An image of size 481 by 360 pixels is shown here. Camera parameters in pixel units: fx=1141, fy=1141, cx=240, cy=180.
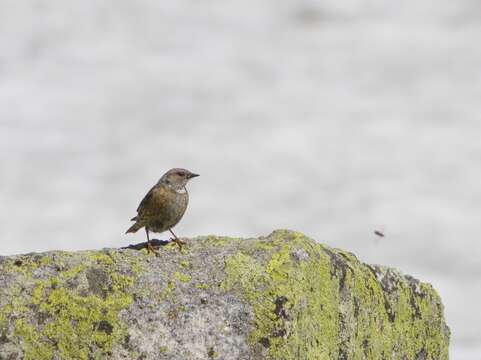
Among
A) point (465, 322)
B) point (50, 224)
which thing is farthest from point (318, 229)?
point (50, 224)

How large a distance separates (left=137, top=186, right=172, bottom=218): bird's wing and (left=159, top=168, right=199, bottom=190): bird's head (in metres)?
0.13

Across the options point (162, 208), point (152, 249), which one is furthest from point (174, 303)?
point (162, 208)

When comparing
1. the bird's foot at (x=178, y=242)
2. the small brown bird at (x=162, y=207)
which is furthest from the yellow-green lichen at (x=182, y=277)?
the small brown bird at (x=162, y=207)

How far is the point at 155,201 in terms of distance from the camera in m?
9.63

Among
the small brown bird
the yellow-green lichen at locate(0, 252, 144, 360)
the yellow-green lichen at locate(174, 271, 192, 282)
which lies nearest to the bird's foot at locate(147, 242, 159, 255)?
the yellow-green lichen at locate(174, 271, 192, 282)

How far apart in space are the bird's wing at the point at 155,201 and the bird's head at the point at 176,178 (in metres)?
0.13

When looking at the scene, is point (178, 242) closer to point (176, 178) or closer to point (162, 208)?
point (162, 208)

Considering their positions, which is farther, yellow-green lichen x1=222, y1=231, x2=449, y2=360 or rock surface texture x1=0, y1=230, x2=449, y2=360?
yellow-green lichen x1=222, y1=231, x2=449, y2=360

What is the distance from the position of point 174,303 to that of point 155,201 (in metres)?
1.70

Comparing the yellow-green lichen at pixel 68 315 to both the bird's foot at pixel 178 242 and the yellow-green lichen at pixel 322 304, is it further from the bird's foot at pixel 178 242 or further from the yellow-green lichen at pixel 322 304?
the yellow-green lichen at pixel 322 304

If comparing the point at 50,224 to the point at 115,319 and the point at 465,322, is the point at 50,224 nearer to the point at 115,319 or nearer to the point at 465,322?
the point at 465,322

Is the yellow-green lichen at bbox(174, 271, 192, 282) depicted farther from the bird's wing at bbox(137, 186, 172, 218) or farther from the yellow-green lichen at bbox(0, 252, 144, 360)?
the bird's wing at bbox(137, 186, 172, 218)

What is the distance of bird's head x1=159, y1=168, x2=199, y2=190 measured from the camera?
9812 mm

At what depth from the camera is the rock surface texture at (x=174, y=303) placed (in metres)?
7.92
